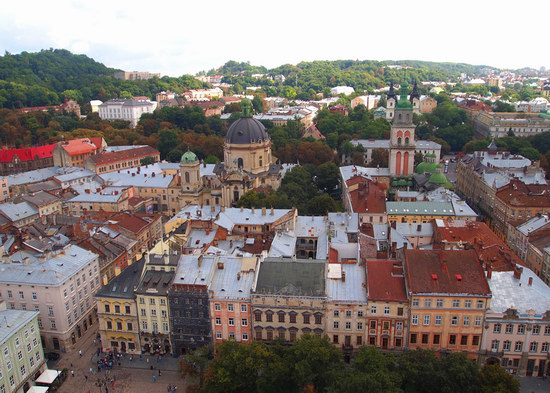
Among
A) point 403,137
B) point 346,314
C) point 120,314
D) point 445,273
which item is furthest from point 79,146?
point 445,273

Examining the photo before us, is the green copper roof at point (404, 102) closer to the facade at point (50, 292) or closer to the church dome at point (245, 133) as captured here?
the church dome at point (245, 133)

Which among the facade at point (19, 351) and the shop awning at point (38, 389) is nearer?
the facade at point (19, 351)

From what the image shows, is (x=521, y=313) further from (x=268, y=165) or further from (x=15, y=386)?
(x=268, y=165)

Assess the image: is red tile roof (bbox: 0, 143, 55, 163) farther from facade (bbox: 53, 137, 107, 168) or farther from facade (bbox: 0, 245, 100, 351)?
facade (bbox: 0, 245, 100, 351)

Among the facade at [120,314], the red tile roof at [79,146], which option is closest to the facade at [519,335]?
the facade at [120,314]

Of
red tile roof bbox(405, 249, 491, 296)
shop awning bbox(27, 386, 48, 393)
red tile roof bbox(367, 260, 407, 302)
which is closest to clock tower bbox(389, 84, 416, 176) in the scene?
red tile roof bbox(405, 249, 491, 296)

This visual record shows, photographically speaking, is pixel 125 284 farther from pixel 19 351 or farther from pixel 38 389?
pixel 38 389

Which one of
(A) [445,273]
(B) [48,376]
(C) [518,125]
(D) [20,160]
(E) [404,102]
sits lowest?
(B) [48,376]
